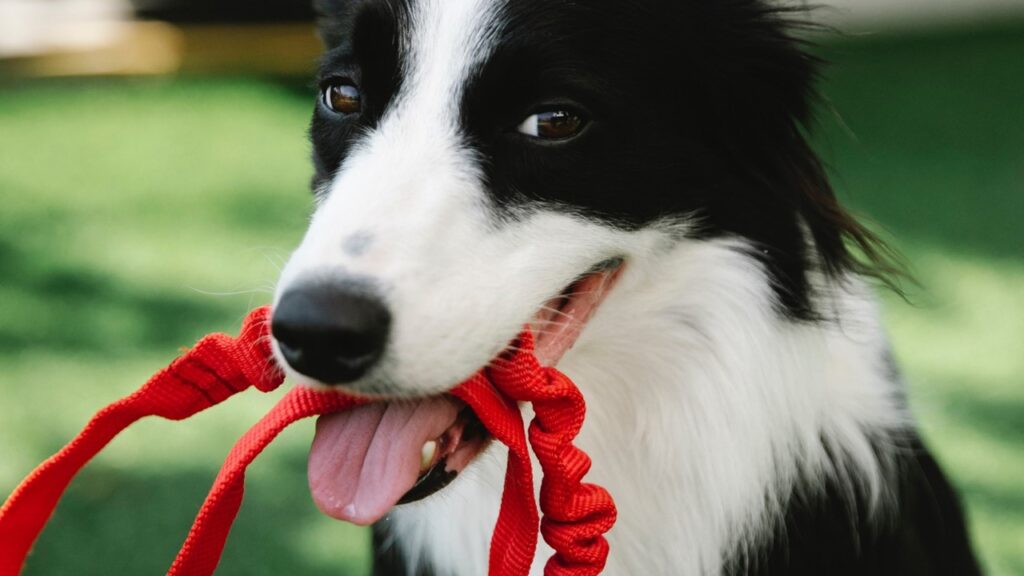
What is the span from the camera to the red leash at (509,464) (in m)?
1.66

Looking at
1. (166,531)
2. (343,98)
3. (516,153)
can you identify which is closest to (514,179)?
(516,153)

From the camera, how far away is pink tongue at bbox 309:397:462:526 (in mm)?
1622

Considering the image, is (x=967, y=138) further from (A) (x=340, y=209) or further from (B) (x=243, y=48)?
(A) (x=340, y=209)

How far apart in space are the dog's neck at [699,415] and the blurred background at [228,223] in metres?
0.42

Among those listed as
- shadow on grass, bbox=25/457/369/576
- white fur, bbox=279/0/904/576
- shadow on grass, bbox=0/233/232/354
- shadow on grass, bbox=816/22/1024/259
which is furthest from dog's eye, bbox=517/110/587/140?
shadow on grass, bbox=816/22/1024/259

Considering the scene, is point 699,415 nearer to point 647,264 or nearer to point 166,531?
point 647,264

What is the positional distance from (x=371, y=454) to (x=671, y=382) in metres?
0.60

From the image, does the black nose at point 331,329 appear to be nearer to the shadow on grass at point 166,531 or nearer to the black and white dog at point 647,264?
the black and white dog at point 647,264

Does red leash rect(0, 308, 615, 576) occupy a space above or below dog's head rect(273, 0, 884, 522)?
below

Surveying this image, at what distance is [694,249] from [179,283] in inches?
115

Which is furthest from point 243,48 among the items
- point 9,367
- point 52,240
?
point 9,367

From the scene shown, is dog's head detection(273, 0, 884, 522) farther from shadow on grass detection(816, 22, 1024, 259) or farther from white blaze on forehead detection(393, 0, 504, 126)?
shadow on grass detection(816, 22, 1024, 259)

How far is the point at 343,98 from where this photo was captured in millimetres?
1997

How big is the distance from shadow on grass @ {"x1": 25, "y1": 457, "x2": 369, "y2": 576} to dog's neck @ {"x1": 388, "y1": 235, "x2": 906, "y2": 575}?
1.09m
